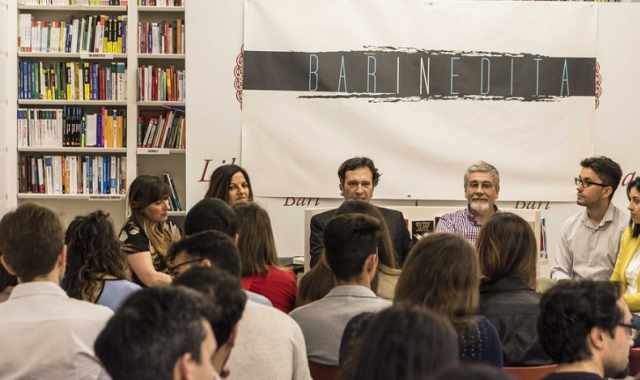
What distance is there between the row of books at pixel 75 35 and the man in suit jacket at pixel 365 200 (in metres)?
2.41

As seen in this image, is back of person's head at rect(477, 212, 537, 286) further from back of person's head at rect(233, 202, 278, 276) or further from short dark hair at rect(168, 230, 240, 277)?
short dark hair at rect(168, 230, 240, 277)

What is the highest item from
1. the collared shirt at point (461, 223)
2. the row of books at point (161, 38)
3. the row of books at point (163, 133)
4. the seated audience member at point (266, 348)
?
the row of books at point (161, 38)

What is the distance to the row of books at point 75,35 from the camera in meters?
6.98

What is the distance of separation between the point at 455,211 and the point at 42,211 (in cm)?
301

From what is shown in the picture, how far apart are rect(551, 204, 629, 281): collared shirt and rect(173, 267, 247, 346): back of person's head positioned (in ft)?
11.1

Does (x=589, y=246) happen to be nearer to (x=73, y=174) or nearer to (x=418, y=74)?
(x=418, y=74)

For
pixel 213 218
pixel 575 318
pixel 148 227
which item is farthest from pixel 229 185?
pixel 575 318

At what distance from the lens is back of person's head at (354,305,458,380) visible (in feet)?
4.81

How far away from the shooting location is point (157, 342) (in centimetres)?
150

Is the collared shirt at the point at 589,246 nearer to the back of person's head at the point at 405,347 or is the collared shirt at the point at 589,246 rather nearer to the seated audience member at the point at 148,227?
the seated audience member at the point at 148,227

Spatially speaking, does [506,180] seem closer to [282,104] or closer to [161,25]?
[282,104]

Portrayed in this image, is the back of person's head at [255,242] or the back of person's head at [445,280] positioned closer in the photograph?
the back of person's head at [445,280]

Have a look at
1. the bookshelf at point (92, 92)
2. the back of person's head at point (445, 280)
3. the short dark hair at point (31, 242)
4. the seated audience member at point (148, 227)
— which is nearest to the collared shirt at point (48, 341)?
the short dark hair at point (31, 242)

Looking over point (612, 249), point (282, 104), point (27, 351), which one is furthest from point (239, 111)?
point (27, 351)
